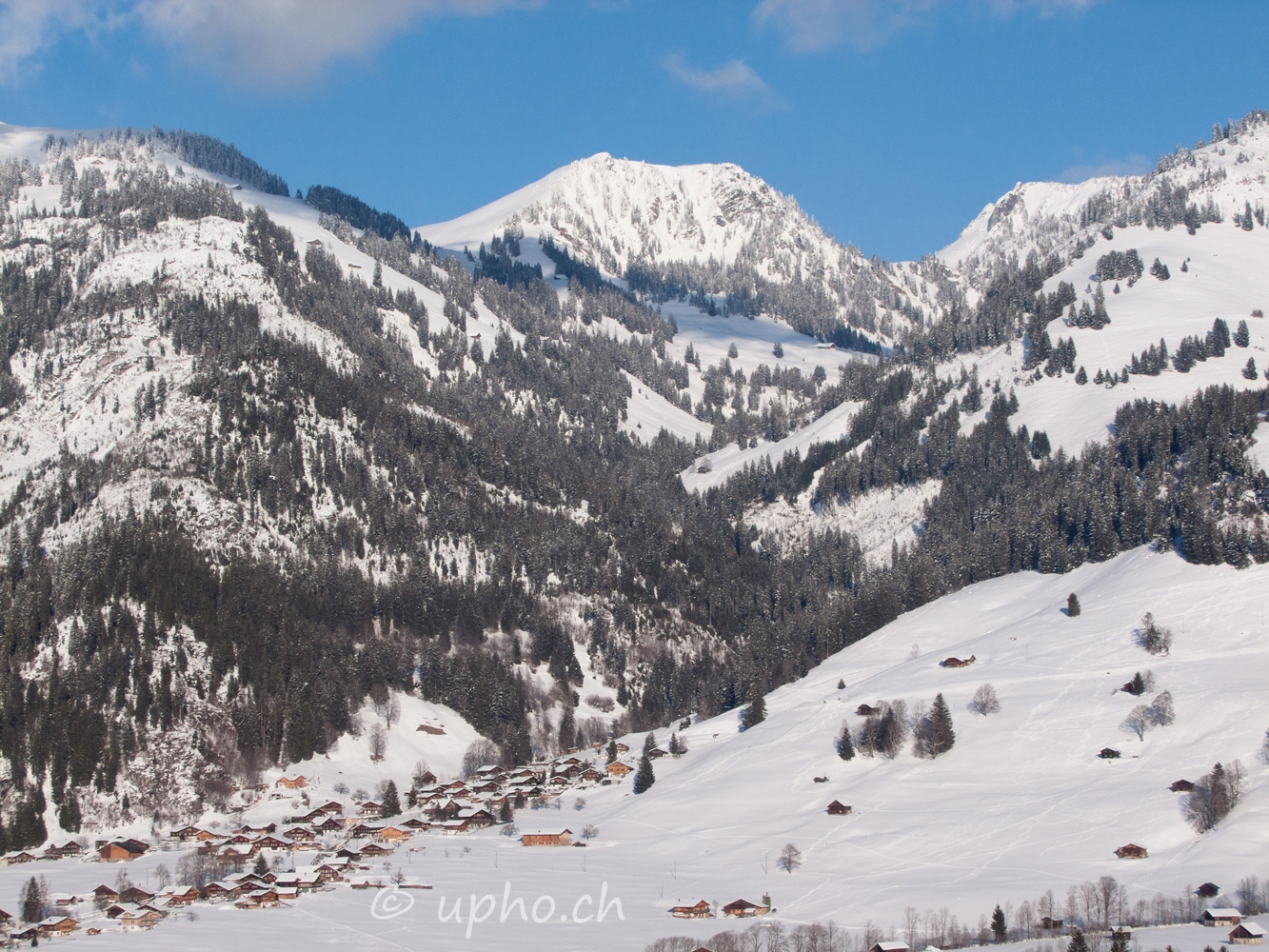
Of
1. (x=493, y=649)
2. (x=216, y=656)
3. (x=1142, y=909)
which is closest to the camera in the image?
(x=1142, y=909)

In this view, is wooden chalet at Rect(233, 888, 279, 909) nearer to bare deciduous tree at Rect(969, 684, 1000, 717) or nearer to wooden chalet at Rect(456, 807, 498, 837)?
wooden chalet at Rect(456, 807, 498, 837)

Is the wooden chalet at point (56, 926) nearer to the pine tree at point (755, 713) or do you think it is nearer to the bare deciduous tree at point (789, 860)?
the bare deciduous tree at point (789, 860)


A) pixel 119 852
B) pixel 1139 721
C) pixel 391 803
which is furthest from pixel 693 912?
pixel 119 852

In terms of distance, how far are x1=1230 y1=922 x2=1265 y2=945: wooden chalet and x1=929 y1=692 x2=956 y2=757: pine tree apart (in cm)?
5184

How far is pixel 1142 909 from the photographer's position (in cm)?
8394

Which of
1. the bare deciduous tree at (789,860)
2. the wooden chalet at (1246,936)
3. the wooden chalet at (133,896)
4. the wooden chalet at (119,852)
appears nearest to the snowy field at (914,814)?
the bare deciduous tree at (789,860)

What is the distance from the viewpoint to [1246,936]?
72.8 m

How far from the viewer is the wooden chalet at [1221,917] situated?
258 feet

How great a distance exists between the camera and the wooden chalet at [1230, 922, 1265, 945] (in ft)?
237

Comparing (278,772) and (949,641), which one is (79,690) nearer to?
(278,772)

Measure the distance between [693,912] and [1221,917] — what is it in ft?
123

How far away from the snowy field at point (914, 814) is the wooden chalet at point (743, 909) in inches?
103

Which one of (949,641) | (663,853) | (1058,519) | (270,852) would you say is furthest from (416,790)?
(1058,519)

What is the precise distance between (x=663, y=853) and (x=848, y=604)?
9507 cm
